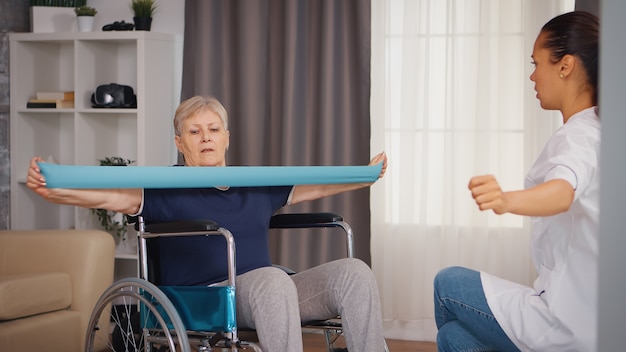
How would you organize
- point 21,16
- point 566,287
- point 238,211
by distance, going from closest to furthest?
point 566,287, point 238,211, point 21,16

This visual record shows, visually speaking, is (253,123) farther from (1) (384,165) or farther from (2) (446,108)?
(1) (384,165)

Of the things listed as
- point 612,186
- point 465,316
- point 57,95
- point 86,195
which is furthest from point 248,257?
point 57,95

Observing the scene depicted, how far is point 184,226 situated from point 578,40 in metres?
1.14

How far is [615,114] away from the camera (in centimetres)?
78

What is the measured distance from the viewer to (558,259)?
5.78ft

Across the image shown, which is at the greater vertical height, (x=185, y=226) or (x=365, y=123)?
(x=365, y=123)

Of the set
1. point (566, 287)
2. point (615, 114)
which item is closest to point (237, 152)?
point (566, 287)

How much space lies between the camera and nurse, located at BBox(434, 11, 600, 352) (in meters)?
1.68

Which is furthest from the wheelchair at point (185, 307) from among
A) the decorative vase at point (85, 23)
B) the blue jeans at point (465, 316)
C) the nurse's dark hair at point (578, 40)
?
the decorative vase at point (85, 23)

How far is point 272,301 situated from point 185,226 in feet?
1.03

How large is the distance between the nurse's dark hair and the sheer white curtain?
228 cm

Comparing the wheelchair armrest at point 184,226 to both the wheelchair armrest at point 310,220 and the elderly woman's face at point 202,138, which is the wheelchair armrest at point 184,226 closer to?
the elderly woman's face at point 202,138

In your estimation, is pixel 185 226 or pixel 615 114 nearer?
pixel 615 114

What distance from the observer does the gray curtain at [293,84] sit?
4262mm
